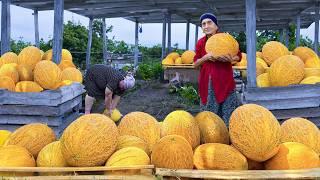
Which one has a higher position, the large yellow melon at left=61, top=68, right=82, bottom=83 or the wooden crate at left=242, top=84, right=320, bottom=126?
the large yellow melon at left=61, top=68, right=82, bottom=83

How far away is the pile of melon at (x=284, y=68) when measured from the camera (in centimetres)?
429

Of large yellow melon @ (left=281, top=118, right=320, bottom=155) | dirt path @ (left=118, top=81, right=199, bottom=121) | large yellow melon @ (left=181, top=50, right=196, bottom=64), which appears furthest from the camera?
large yellow melon @ (left=181, top=50, right=196, bottom=64)

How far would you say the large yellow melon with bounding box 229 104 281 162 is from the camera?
2.10 metres

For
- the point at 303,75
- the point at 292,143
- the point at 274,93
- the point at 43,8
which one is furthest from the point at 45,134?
the point at 43,8

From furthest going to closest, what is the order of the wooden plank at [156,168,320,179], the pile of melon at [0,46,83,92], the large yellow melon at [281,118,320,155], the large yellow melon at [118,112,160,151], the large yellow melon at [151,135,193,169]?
the pile of melon at [0,46,83,92], the large yellow melon at [118,112,160,151], the large yellow melon at [281,118,320,155], the large yellow melon at [151,135,193,169], the wooden plank at [156,168,320,179]

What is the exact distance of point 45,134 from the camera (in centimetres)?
249

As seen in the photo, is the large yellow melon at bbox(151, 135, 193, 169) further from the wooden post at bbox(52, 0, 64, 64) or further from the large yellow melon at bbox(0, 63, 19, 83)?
the wooden post at bbox(52, 0, 64, 64)

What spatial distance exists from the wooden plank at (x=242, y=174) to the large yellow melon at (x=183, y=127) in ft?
1.35

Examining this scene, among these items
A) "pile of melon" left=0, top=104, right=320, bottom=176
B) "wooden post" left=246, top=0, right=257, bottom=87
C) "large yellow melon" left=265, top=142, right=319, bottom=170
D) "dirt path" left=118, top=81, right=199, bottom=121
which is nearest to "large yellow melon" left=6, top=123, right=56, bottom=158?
"pile of melon" left=0, top=104, right=320, bottom=176

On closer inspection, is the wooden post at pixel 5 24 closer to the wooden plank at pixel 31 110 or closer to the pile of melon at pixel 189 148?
the wooden plank at pixel 31 110

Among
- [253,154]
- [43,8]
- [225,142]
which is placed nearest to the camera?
[253,154]

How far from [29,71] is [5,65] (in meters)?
0.28

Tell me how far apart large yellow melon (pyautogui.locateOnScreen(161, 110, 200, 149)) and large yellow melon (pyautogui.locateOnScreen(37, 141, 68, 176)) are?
2.06 ft

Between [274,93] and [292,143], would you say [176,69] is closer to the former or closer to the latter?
[274,93]
